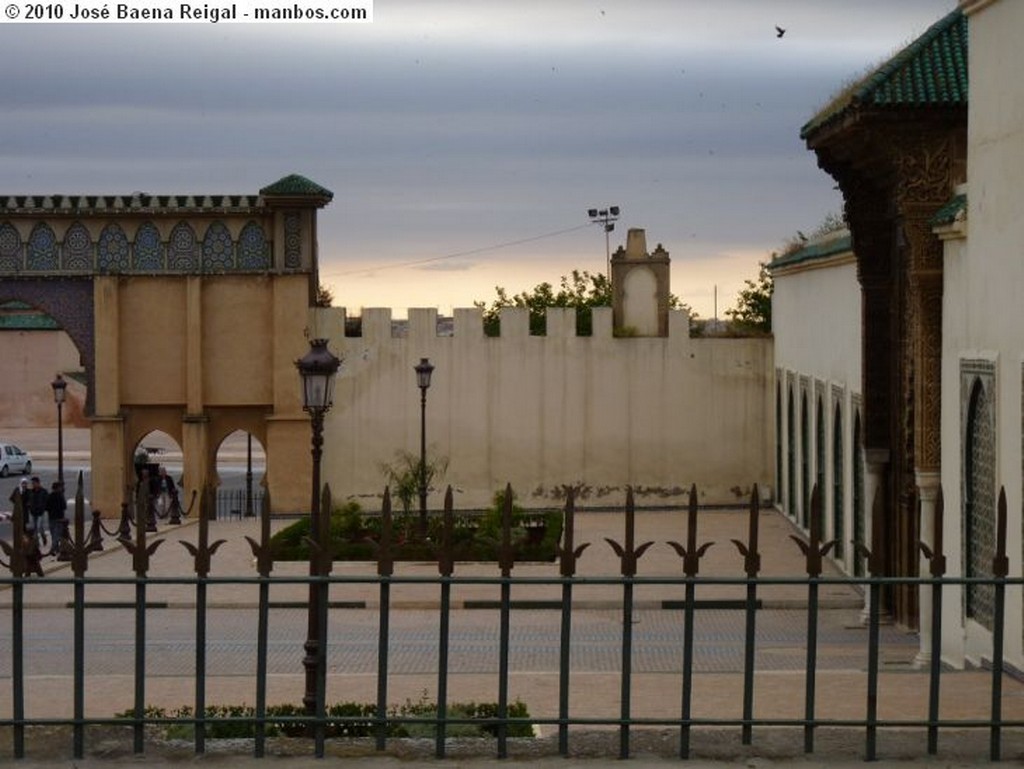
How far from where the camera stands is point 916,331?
19.0 metres

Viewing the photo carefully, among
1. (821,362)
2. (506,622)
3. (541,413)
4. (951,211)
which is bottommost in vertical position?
(506,622)

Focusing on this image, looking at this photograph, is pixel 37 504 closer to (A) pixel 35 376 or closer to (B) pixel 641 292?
(B) pixel 641 292

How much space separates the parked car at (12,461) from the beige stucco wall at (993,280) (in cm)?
3738

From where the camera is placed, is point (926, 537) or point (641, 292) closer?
point (926, 537)

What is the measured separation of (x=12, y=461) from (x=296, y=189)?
20.4m

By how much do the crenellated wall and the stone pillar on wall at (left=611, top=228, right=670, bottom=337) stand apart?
0.43 metres

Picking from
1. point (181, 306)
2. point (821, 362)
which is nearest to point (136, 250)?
point (181, 306)

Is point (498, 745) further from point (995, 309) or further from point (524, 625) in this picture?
point (524, 625)

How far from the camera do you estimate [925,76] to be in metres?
18.6

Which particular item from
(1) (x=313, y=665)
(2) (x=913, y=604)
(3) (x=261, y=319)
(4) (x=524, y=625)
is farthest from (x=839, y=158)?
(3) (x=261, y=319)

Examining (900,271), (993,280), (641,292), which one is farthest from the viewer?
(641,292)

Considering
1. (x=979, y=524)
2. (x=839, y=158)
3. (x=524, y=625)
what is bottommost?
(x=524, y=625)

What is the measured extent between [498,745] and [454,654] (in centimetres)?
1087

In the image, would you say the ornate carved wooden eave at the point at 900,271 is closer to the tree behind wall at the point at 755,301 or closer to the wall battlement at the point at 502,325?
the wall battlement at the point at 502,325
